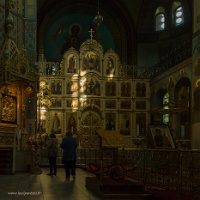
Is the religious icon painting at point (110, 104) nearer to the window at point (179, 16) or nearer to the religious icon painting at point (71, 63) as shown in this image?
the religious icon painting at point (71, 63)

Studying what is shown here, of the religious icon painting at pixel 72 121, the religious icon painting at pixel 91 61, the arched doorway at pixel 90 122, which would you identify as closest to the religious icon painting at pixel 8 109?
the religious icon painting at pixel 72 121

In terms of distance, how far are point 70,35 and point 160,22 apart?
7055 millimetres

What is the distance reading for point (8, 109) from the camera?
52.7 feet

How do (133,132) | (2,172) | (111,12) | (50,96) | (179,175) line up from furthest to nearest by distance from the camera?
(111,12)
(133,132)
(50,96)
(2,172)
(179,175)

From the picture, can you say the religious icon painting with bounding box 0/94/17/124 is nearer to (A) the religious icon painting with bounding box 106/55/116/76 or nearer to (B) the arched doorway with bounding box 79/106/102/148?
(B) the arched doorway with bounding box 79/106/102/148

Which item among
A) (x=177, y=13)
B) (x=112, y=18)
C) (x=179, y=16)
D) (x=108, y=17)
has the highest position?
(x=108, y=17)

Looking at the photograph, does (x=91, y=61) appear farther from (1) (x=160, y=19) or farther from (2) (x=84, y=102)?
(1) (x=160, y=19)

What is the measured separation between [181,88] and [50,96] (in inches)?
283

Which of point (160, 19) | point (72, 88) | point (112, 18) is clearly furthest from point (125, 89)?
point (112, 18)

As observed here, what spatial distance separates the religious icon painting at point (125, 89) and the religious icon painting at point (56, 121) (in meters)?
3.98

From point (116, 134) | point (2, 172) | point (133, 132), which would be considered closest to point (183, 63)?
point (133, 132)

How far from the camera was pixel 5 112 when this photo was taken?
15945 mm

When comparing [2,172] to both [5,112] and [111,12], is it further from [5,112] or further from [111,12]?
[111,12]

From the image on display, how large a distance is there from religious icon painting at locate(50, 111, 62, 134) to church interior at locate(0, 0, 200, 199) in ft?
0.19
